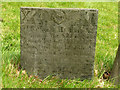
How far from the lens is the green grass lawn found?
10.0ft

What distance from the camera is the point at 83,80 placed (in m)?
3.36

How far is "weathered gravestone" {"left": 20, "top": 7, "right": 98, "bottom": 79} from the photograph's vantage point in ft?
10.1

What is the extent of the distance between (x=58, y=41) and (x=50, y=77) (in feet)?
2.21

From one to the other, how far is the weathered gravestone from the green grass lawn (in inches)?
7.2

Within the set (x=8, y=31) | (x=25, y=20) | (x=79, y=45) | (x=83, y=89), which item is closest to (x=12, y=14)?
(x=8, y=31)

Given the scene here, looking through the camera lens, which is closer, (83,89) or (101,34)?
(83,89)

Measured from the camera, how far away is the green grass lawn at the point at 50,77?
306cm

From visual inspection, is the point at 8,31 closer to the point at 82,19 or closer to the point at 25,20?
the point at 25,20

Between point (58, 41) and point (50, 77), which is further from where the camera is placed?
point (50, 77)

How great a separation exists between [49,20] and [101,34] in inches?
126

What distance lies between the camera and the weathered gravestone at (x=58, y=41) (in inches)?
121

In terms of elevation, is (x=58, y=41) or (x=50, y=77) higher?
(x=58, y=41)

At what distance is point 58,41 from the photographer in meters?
3.16

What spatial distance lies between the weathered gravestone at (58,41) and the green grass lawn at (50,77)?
0.18 meters
